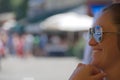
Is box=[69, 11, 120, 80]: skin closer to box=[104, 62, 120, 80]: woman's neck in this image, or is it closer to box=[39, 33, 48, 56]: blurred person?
box=[104, 62, 120, 80]: woman's neck

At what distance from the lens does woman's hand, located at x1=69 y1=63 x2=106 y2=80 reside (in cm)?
162

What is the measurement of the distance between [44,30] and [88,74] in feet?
80.0

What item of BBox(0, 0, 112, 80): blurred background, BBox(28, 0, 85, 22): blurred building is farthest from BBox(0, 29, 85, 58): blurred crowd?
BBox(28, 0, 85, 22): blurred building

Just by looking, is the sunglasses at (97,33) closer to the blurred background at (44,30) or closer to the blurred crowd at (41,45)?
the blurred background at (44,30)

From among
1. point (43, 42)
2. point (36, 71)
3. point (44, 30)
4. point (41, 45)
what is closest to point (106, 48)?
point (36, 71)

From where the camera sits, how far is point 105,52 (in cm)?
163

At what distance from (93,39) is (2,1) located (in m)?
31.7

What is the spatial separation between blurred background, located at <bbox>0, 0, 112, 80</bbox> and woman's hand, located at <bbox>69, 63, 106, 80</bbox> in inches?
502

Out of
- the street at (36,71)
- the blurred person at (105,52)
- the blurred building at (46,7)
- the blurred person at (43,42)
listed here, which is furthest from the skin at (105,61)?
the blurred building at (46,7)

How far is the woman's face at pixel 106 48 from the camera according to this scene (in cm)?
163

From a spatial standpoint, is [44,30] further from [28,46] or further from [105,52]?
[105,52]

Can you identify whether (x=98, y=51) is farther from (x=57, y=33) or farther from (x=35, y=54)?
(x=57, y=33)

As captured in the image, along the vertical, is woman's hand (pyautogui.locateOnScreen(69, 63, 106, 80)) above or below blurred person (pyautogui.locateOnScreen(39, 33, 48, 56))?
above

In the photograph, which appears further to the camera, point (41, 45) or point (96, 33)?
point (41, 45)
